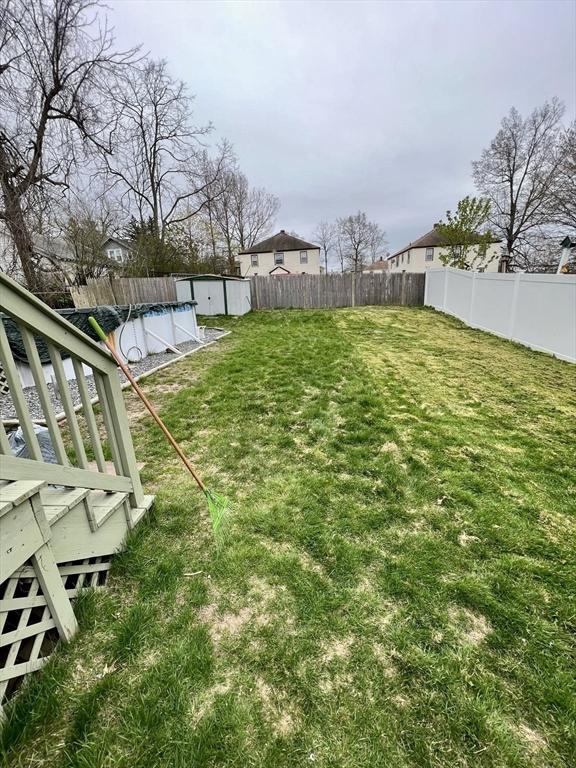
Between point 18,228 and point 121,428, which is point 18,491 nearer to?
point 121,428

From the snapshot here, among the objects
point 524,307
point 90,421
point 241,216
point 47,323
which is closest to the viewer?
point 47,323

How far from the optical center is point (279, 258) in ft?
110

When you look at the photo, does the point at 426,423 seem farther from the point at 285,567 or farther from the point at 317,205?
the point at 317,205

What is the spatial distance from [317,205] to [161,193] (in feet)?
96.4

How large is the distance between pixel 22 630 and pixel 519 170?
98.1 feet

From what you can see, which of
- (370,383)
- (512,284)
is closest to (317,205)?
(512,284)

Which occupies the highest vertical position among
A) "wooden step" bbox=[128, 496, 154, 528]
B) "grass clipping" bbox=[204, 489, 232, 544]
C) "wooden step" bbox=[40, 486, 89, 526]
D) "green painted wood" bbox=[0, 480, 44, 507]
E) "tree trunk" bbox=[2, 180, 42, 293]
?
"tree trunk" bbox=[2, 180, 42, 293]

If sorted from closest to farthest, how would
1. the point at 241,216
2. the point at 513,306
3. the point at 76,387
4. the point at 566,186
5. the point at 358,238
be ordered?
the point at 76,387
the point at 513,306
the point at 566,186
the point at 241,216
the point at 358,238

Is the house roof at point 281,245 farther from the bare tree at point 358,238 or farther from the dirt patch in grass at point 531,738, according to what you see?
the dirt patch in grass at point 531,738

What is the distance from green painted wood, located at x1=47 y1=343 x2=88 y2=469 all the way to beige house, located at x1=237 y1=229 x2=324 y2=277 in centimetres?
3345

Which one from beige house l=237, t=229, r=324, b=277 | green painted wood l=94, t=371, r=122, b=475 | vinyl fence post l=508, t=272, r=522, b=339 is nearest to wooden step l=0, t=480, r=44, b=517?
green painted wood l=94, t=371, r=122, b=475

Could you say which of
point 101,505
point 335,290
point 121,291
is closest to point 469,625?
point 101,505

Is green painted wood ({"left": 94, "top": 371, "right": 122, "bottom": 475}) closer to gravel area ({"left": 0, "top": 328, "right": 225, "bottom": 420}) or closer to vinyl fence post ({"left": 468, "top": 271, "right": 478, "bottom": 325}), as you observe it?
gravel area ({"left": 0, "top": 328, "right": 225, "bottom": 420})

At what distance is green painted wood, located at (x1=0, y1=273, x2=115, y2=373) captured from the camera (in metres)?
1.27
